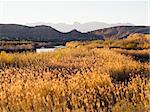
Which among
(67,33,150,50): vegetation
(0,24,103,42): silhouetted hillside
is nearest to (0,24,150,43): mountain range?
(0,24,103,42): silhouetted hillside

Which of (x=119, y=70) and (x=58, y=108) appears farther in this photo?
(x=119, y=70)

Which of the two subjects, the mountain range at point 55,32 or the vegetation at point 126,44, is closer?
the vegetation at point 126,44

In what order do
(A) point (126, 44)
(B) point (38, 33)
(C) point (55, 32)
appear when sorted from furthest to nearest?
(C) point (55, 32) < (B) point (38, 33) < (A) point (126, 44)

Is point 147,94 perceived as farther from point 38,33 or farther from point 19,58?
point 38,33

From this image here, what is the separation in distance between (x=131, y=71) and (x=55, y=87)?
178 inches

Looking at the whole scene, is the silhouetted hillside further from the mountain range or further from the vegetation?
the vegetation

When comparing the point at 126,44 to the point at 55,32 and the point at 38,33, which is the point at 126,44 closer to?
the point at 38,33

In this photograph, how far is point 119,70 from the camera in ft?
38.5

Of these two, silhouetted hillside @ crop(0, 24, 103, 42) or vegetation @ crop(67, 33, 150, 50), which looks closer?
vegetation @ crop(67, 33, 150, 50)

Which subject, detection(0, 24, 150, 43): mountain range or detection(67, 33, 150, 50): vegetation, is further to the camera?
detection(0, 24, 150, 43): mountain range

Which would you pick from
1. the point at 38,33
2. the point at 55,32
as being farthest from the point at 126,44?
the point at 55,32

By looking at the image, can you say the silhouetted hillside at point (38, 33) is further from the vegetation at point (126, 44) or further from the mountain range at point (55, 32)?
the vegetation at point (126, 44)

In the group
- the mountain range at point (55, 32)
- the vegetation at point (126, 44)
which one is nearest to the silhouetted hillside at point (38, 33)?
the mountain range at point (55, 32)

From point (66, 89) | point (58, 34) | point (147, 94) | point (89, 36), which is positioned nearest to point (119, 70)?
point (66, 89)
